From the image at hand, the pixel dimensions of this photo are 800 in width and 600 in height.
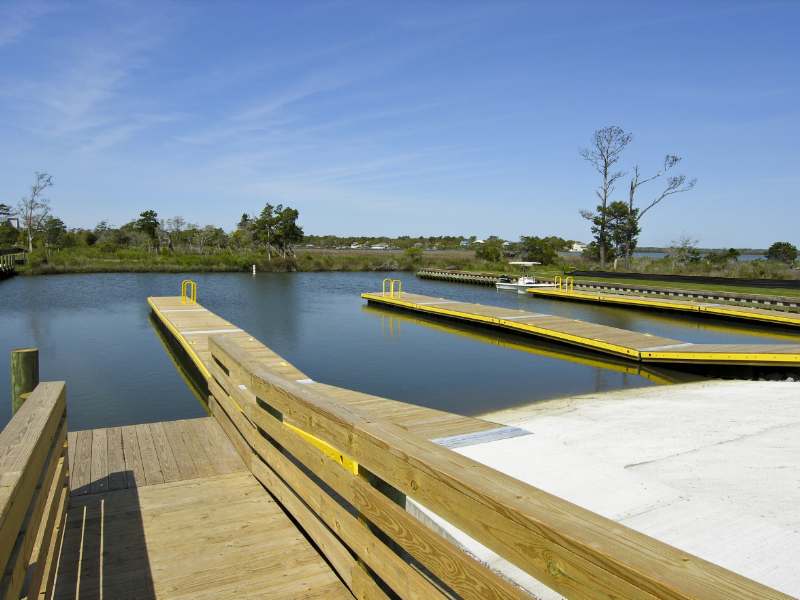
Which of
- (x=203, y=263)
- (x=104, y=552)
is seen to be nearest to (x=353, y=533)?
(x=104, y=552)

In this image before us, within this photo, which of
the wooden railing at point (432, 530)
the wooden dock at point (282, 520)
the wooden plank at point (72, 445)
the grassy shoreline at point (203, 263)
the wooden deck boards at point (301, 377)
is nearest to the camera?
the wooden railing at point (432, 530)

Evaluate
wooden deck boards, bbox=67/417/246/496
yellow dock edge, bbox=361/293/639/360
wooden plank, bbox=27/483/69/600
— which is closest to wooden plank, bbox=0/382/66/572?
wooden plank, bbox=27/483/69/600

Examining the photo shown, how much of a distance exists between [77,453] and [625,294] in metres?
25.8

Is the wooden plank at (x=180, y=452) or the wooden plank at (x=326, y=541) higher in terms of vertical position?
→ the wooden plank at (x=326, y=541)

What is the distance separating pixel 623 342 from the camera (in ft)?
44.6

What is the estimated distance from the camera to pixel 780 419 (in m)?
7.18

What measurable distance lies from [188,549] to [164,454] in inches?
70.5

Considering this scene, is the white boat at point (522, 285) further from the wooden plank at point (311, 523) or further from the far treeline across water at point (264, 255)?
the wooden plank at point (311, 523)

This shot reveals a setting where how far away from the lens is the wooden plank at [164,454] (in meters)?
4.13

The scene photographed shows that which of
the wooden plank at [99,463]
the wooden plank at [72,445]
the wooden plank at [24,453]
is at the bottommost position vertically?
the wooden plank at [72,445]

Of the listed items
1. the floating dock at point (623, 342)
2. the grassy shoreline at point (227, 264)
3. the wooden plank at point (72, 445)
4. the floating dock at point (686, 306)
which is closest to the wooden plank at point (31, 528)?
the wooden plank at point (72, 445)

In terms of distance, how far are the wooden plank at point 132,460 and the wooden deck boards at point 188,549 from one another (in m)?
0.18

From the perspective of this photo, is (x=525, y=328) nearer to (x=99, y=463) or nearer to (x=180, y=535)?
(x=99, y=463)

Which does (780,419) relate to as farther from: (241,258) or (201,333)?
(241,258)
